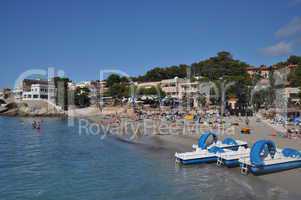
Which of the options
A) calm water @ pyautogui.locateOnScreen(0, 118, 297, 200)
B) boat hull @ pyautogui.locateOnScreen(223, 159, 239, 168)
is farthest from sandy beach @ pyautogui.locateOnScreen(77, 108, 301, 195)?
calm water @ pyautogui.locateOnScreen(0, 118, 297, 200)

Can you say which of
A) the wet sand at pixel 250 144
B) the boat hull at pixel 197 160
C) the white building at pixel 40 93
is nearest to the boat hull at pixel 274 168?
the wet sand at pixel 250 144

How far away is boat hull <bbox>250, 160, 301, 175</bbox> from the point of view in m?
16.9

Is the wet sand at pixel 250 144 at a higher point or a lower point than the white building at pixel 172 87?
lower

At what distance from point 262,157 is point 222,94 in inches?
1911

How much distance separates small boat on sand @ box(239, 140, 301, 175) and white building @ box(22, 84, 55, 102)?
84.8 m

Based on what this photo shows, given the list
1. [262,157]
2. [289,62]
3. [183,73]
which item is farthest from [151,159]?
[289,62]

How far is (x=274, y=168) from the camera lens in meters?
17.4

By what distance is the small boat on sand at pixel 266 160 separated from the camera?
17.0 m

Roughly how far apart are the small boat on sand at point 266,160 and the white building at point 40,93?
84802mm

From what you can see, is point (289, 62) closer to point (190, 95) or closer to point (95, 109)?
point (190, 95)

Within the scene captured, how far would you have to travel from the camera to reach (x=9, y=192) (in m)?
15.6

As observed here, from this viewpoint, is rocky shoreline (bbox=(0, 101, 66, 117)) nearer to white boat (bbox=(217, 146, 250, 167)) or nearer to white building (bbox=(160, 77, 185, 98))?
white building (bbox=(160, 77, 185, 98))

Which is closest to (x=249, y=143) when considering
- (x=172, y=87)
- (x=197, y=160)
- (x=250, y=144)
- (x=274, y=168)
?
(x=250, y=144)

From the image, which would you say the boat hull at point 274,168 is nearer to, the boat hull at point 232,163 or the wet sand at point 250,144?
the wet sand at point 250,144
